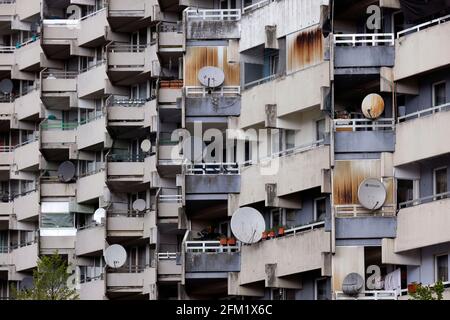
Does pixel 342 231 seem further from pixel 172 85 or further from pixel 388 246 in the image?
pixel 172 85

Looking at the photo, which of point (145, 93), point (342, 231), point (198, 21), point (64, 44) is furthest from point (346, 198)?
point (64, 44)

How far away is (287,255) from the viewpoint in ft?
232

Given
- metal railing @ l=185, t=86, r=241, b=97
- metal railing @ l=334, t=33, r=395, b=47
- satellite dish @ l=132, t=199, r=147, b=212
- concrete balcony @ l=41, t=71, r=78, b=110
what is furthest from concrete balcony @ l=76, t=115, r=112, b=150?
metal railing @ l=334, t=33, r=395, b=47

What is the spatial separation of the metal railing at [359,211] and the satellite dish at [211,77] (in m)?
11.8

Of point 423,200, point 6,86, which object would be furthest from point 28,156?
point 423,200

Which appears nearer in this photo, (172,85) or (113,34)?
(172,85)

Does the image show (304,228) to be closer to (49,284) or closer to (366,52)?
(366,52)

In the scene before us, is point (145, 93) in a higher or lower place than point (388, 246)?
higher

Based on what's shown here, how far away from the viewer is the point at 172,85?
3415 inches

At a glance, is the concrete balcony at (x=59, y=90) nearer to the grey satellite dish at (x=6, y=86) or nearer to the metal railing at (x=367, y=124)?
the grey satellite dish at (x=6, y=86)

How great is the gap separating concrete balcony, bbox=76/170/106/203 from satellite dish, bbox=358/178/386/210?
30.1 m

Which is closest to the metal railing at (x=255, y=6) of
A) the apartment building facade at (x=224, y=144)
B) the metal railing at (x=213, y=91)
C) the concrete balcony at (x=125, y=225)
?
the apartment building facade at (x=224, y=144)
